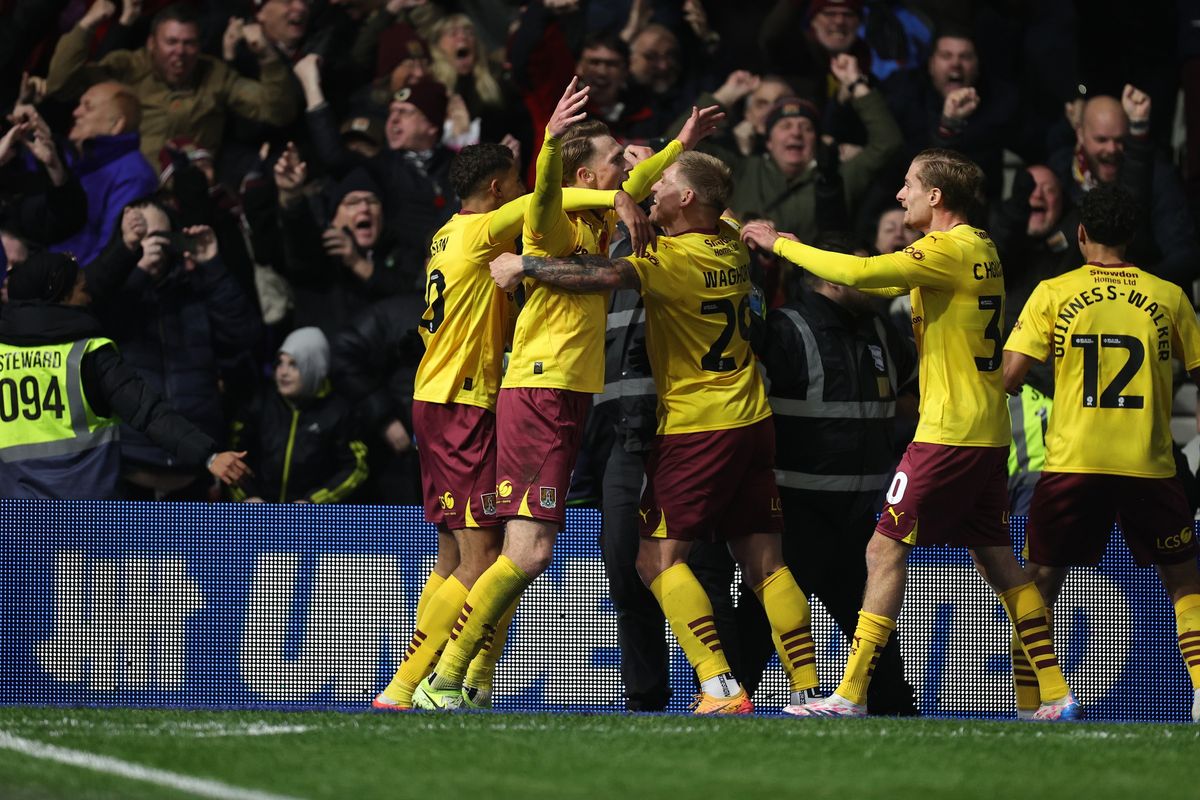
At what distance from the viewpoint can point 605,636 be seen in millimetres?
8156

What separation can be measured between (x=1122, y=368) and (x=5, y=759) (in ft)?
13.5

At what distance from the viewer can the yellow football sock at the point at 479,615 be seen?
6578 mm

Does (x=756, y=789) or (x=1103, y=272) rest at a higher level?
(x=1103, y=272)

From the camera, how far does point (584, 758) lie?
5.35 m

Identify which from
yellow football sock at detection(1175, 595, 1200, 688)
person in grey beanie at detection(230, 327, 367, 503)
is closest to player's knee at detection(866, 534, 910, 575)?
yellow football sock at detection(1175, 595, 1200, 688)

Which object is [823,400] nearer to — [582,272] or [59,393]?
[582,272]

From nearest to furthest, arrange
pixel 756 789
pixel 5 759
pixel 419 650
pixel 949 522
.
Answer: pixel 756 789
pixel 5 759
pixel 949 522
pixel 419 650

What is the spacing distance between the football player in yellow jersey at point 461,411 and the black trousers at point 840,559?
1.22 meters

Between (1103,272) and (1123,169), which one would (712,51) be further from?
(1103,272)

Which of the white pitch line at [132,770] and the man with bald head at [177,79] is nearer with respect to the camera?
the white pitch line at [132,770]

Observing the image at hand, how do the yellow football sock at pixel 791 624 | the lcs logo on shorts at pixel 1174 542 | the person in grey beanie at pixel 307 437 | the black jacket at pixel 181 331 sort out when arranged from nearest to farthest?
the yellow football sock at pixel 791 624, the lcs logo on shorts at pixel 1174 542, the person in grey beanie at pixel 307 437, the black jacket at pixel 181 331

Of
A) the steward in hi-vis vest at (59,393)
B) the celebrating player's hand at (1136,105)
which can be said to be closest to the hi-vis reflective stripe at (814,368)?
the steward in hi-vis vest at (59,393)

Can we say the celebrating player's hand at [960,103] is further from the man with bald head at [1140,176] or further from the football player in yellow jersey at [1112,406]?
the football player in yellow jersey at [1112,406]

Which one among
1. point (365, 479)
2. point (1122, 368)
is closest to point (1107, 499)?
point (1122, 368)
